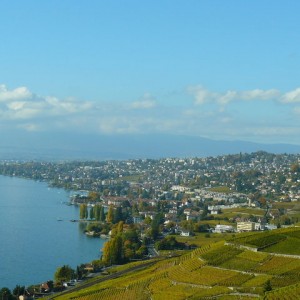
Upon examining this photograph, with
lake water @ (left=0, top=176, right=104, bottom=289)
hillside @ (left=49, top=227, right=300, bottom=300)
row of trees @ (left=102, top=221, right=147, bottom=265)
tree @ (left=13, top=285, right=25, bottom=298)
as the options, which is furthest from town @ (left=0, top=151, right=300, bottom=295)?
hillside @ (left=49, top=227, right=300, bottom=300)

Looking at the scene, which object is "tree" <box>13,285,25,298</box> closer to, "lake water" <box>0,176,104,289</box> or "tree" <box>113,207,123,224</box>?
"lake water" <box>0,176,104,289</box>

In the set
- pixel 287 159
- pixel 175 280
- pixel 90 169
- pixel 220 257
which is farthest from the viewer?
pixel 90 169

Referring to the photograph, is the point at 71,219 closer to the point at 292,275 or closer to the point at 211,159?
the point at 292,275

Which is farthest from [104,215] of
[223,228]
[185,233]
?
[223,228]

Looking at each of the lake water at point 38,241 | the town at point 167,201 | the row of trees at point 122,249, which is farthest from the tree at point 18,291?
the row of trees at point 122,249

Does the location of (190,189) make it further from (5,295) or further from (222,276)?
(222,276)

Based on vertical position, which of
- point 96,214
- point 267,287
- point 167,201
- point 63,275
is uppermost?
point 267,287

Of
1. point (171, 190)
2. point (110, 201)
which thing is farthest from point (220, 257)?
point (171, 190)
